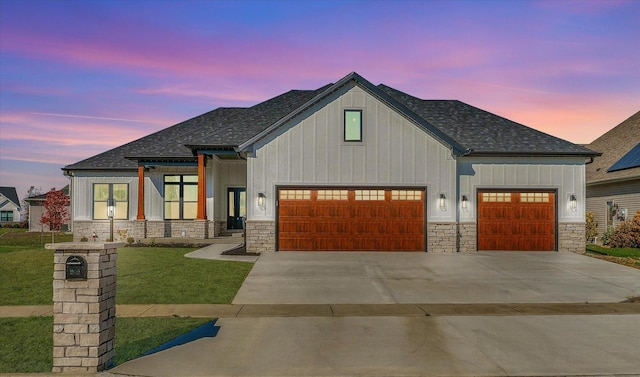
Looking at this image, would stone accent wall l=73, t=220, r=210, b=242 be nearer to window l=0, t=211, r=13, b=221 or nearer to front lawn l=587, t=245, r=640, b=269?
front lawn l=587, t=245, r=640, b=269

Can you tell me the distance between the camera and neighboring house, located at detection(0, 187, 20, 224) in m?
62.8

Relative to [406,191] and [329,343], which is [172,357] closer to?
[329,343]

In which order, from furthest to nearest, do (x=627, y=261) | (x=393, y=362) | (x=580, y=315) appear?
(x=627, y=261) < (x=580, y=315) < (x=393, y=362)

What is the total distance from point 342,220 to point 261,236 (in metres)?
3.35

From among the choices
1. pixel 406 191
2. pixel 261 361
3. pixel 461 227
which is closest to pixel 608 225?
pixel 461 227

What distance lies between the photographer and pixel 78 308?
5.89 m

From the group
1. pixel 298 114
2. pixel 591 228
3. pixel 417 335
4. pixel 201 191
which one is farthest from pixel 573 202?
pixel 201 191

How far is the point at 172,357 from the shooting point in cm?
646

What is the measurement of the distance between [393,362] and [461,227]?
14.4m

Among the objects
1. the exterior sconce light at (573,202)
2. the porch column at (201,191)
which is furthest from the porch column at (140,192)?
the exterior sconce light at (573,202)

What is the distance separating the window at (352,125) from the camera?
62.8 feet

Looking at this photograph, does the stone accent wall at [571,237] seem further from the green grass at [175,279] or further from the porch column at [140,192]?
the porch column at [140,192]

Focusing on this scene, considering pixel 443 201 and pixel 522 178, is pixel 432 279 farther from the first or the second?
pixel 522 178

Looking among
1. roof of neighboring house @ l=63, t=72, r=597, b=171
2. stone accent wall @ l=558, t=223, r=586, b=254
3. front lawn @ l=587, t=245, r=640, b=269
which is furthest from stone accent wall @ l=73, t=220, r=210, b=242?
front lawn @ l=587, t=245, r=640, b=269
